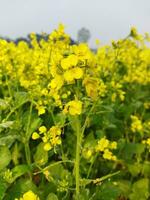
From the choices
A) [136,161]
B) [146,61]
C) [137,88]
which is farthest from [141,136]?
[146,61]

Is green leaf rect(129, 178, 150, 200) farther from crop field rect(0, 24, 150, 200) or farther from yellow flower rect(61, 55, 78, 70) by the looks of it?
yellow flower rect(61, 55, 78, 70)

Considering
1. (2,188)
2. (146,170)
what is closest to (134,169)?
(146,170)

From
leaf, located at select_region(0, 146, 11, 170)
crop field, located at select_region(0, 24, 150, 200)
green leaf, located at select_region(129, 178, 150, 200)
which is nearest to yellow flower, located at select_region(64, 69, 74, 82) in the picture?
crop field, located at select_region(0, 24, 150, 200)

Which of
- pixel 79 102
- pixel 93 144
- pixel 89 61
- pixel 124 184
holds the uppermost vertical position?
pixel 89 61

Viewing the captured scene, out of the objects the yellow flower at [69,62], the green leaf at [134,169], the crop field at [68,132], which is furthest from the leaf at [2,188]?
the green leaf at [134,169]

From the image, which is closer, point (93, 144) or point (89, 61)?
point (89, 61)

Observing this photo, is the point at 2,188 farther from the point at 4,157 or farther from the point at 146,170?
the point at 146,170

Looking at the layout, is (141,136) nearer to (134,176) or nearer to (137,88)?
(134,176)

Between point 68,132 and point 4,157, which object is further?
point 68,132

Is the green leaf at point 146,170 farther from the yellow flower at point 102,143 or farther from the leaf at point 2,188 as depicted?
the leaf at point 2,188
